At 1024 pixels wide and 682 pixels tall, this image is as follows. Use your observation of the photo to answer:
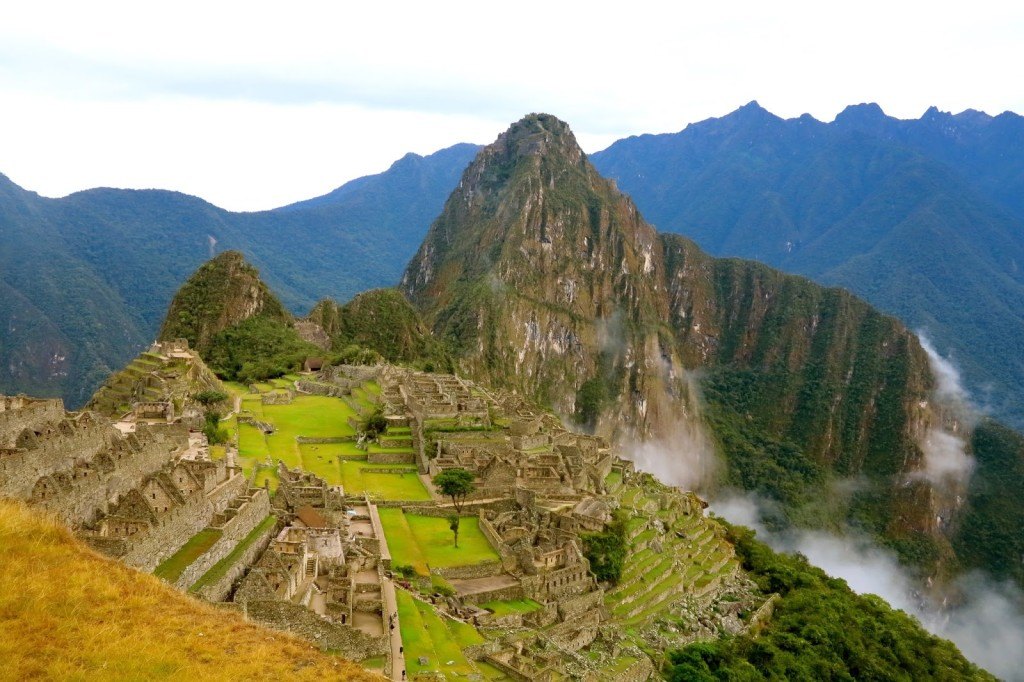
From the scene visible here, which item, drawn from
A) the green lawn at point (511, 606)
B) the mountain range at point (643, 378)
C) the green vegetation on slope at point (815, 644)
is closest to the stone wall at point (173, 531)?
the green lawn at point (511, 606)

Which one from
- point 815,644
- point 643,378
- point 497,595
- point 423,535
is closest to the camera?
point 497,595

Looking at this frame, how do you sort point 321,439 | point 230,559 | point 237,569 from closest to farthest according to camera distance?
point 237,569, point 230,559, point 321,439

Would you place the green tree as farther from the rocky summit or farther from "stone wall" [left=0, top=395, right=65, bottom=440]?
"stone wall" [left=0, top=395, right=65, bottom=440]

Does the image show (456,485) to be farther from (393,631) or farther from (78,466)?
(78,466)

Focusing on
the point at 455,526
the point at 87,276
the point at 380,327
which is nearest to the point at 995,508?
the point at 380,327

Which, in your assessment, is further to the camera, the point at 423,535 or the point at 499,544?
the point at 423,535

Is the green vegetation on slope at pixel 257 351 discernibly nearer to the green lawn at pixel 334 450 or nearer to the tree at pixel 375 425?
the tree at pixel 375 425

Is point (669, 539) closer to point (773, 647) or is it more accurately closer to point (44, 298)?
point (773, 647)
